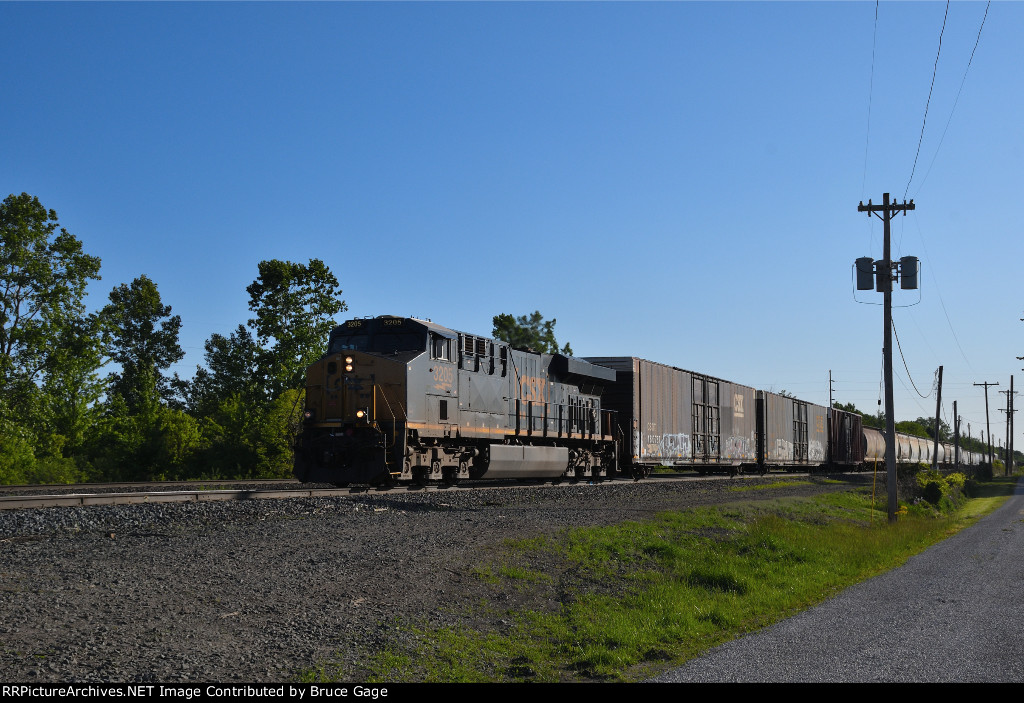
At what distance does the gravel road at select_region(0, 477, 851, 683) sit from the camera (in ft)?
18.6

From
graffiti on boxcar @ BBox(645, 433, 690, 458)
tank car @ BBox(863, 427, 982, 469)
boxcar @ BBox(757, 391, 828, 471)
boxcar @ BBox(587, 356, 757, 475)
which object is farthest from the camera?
tank car @ BBox(863, 427, 982, 469)

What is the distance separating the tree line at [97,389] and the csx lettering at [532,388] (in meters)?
7.77

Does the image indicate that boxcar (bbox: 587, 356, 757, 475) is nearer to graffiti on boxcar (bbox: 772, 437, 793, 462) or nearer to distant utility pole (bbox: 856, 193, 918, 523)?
graffiti on boxcar (bbox: 772, 437, 793, 462)

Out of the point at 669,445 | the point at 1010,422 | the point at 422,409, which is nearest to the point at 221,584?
the point at 422,409

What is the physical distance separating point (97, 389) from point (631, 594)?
33792 millimetres

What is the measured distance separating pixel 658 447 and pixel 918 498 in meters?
8.45

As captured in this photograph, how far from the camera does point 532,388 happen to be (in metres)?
24.0

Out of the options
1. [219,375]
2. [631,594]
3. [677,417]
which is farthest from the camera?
[219,375]

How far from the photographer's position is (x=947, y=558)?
14.3 meters

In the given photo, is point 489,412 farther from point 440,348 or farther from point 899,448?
point 899,448

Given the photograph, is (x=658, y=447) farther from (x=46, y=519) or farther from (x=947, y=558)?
(x=46, y=519)

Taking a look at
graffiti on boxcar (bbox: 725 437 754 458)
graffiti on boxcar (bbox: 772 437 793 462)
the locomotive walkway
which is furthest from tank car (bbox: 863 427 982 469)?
the locomotive walkway

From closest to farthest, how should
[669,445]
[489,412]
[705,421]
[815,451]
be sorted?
[489,412], [669,445], [705,421], [815,451]

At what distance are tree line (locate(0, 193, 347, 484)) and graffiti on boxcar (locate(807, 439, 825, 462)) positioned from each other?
26317 mm
